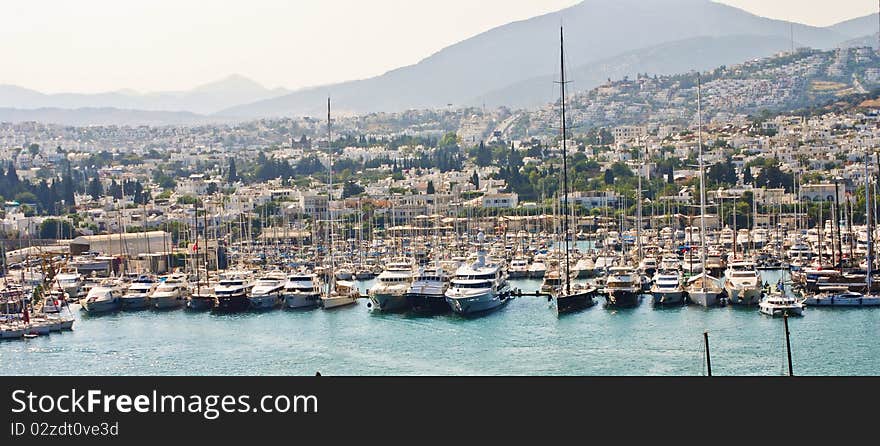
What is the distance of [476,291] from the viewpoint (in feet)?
53.8

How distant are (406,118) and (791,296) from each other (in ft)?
271

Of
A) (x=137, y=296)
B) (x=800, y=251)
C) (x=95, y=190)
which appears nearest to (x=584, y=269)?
(x=800, y=251)

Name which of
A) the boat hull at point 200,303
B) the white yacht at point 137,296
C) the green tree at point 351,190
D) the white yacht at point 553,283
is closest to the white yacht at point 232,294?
the boat hull at point 200,303

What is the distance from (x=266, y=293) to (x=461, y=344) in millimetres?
4261

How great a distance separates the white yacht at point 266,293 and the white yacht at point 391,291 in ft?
4.17

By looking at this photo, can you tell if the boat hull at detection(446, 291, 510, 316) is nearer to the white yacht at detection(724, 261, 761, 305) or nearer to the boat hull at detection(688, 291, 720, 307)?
the boat hull at detection(688, 291, 720, 307)

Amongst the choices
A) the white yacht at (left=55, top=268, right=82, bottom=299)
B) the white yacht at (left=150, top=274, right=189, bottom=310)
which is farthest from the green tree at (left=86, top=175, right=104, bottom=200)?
the white yacht at (left=150, top=274, right=189, bottom=310)

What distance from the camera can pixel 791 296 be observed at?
54.9ft

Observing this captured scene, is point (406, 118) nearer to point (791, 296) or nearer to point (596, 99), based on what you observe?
point (596, 99)

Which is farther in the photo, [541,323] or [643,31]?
[643,31]

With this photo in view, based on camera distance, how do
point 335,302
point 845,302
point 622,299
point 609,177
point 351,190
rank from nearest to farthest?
point 845,302 → point 622,299 → point 335,302 → point 609,177 → point 351,190

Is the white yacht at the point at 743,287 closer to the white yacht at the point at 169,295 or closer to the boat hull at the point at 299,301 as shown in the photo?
the boat hull at the point at 299,301

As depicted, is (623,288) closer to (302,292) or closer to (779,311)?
(779,311)
